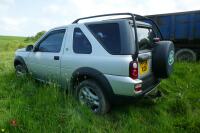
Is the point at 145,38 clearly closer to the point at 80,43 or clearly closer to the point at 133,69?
the point at 133,69

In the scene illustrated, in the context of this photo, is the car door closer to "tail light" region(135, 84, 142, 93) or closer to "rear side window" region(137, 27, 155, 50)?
"rear side window" region(137, 27, 155, 50)

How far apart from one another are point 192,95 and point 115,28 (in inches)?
93.2

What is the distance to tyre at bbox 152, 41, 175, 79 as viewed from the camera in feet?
12.6

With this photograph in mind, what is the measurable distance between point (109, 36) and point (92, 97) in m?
1.17

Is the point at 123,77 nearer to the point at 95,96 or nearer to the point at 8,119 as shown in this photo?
the point at 95,96

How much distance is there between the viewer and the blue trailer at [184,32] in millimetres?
9406

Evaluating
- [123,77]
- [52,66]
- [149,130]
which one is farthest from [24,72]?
[149,130]

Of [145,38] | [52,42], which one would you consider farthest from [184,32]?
[52,42]

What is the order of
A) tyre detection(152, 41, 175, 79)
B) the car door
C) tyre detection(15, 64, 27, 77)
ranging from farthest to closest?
1. tyre detection(15, 64, 27, 77)
2. the car door
3. tyre detection(152, 41, 175, 79)

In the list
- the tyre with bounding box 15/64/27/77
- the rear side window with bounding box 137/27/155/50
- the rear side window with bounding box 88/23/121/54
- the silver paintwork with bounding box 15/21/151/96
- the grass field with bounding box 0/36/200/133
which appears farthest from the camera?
the tyre with bounding box 15/64/27/77

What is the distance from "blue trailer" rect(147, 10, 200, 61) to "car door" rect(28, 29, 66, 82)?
21.5 ft

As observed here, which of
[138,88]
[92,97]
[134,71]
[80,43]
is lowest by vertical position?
[92,97]

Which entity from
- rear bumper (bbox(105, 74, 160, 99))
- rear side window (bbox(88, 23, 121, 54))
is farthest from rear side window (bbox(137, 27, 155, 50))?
rear bumper (bbox(105, 74, 160, 99))

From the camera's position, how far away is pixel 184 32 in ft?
31.9
